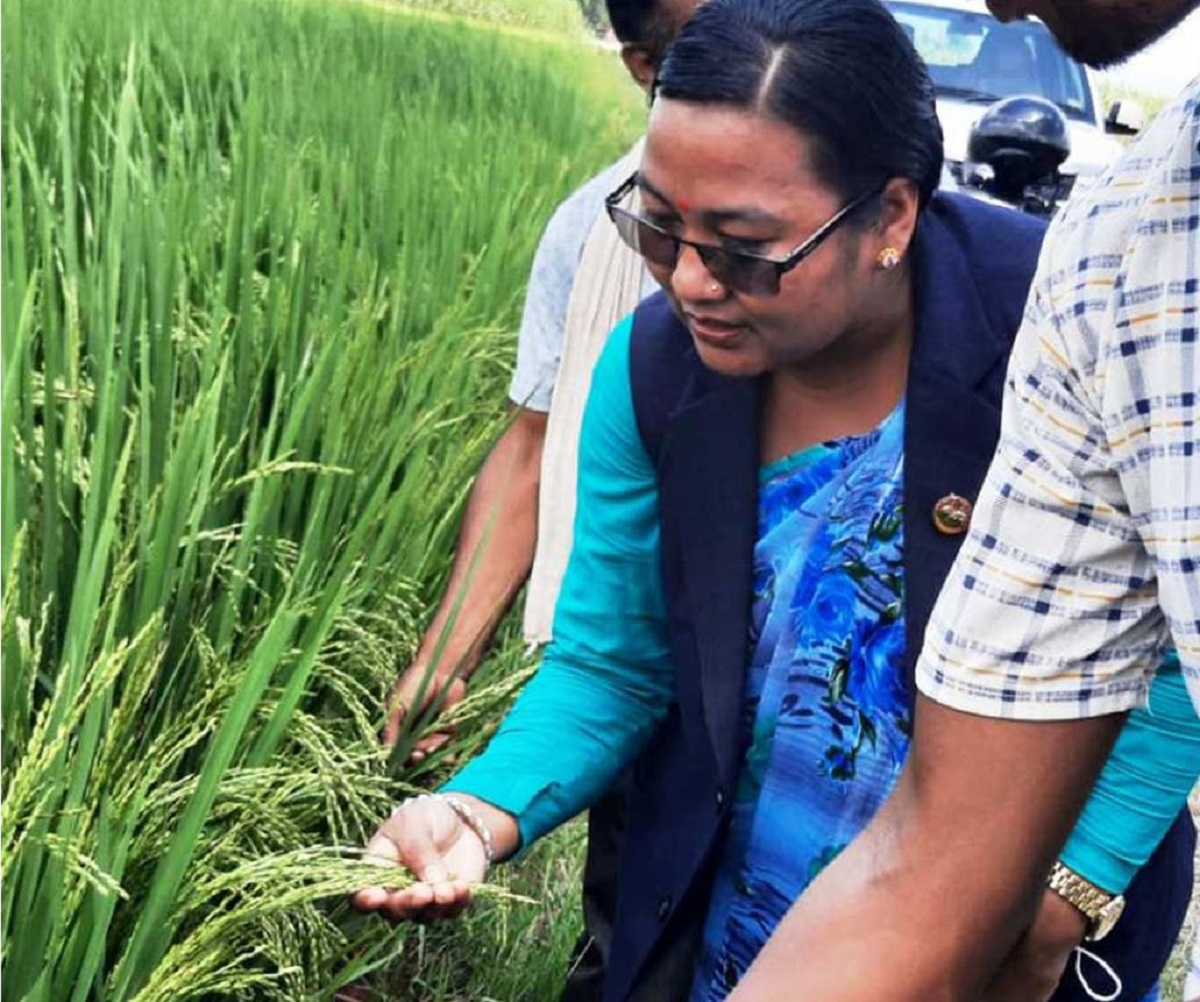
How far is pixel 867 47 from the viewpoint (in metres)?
1.42

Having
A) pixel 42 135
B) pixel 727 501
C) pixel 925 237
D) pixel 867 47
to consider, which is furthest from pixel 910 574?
pixel 42 135

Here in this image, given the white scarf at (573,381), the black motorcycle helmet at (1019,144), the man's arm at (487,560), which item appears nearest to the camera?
the white scarf at (573,381)

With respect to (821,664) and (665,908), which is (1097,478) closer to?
(821,664)

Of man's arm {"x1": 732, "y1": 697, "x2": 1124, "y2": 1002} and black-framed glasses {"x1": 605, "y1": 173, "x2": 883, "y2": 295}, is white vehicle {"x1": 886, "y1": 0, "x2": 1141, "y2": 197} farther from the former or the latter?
man's arm {"x1": 732, "y1": 697, "x2": 1124, "y2": 1002}

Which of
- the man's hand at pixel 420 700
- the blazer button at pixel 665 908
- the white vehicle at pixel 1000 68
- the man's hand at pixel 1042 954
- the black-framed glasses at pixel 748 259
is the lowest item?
the white vehicle at pixel 1000 68

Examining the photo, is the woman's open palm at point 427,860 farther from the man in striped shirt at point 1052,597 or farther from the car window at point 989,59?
the car window at point 989,59

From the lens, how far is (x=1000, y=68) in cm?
870

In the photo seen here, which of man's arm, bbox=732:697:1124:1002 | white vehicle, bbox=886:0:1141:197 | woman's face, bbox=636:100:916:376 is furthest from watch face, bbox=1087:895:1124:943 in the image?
white vehicle, bbox=886:0:1141:197

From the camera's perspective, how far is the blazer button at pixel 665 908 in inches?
58.7

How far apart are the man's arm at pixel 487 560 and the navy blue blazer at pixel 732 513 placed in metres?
0.55

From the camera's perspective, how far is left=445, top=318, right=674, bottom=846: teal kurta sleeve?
1.51m

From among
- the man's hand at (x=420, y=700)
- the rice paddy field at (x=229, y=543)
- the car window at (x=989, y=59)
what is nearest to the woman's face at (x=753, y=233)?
the rice paddy field at (x=229, y=543)

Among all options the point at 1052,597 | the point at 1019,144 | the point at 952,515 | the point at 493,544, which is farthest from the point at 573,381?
the point at 1019,144

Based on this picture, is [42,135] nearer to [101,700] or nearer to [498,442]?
[498,442]
